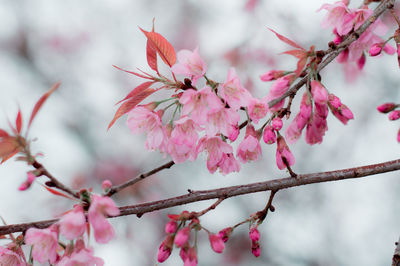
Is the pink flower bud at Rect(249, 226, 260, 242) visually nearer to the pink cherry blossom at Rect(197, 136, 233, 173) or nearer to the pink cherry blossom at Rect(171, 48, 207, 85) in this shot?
the pink cherry blossom at Rect(197, 136, 233, 173)

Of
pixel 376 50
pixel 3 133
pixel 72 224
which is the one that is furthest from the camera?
pixel 376 50

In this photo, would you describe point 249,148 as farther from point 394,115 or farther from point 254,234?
point 394,115

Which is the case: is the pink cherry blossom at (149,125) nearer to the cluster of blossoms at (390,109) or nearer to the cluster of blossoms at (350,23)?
the cluster of blossoms at (350,23)

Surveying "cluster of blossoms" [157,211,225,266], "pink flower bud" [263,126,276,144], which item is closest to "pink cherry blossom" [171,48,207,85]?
"pink flower bud" [263,126,276,144]

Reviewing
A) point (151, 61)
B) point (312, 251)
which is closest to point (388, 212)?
point (312, 251)

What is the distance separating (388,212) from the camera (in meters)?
5.87

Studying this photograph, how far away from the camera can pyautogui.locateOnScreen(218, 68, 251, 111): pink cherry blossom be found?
125 centimetres

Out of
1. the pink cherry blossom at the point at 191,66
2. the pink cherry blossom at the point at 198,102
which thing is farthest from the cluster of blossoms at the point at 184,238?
the pink cherry blossom at the point at 191,66

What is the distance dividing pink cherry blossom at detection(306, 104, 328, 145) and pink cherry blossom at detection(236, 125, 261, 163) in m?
0.20

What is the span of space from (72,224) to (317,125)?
2.79ft

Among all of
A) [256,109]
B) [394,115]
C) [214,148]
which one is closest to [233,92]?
[256,109]

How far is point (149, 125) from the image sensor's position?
4.58 feet

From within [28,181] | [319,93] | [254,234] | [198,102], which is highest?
[319,93]

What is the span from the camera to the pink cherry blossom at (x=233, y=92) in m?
1.25
